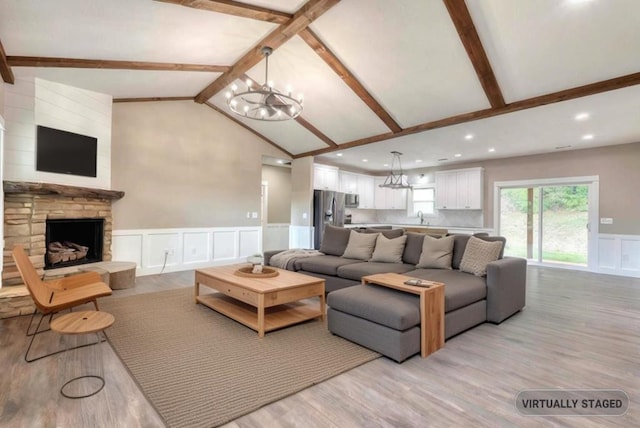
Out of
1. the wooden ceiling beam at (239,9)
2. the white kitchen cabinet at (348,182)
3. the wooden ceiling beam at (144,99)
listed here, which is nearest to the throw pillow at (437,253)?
the wooden ceiling beam at (239,9)

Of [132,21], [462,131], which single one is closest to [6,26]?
[132,21]

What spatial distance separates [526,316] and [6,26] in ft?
20.4

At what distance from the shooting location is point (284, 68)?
494cm

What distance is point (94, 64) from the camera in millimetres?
3980

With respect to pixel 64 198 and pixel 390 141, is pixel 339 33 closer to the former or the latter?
pixel 390 141

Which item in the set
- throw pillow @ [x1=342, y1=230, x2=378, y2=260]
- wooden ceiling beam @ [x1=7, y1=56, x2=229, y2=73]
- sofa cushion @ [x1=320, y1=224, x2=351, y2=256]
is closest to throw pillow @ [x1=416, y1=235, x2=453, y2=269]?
throw pillow @ [x1=342, y1=230, x2=378, y2=260]

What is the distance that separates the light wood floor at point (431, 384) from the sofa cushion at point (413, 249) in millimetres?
1262

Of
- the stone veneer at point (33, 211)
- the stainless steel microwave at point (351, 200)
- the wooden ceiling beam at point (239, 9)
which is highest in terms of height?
the wooden ceiling beam at point (239, 9)

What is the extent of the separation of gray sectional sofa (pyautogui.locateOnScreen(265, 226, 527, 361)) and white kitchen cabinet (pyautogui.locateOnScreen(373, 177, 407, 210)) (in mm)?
4819

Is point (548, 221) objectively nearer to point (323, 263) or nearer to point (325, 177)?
point (325, 177)

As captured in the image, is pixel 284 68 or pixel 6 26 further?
pixel 284 68

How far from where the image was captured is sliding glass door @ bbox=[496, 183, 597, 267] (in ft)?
21.6

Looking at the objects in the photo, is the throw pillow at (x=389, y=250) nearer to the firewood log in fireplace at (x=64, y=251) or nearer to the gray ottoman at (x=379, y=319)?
the gray ottoman at (x=379, y=319)

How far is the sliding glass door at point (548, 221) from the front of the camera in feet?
21.6
